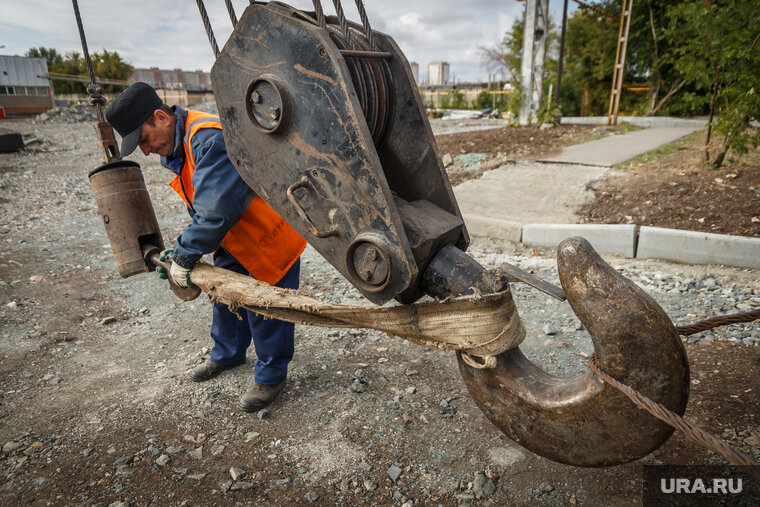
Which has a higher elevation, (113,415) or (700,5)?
(700,5)

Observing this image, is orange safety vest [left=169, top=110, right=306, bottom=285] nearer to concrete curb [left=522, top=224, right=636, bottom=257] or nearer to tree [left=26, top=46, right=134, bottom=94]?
concrete curb [left=522, top=224, right=636, bottom=257]

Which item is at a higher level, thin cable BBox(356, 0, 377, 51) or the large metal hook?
thin cable BBox(356, 0, 377, 51)

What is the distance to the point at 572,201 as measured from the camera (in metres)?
5.49

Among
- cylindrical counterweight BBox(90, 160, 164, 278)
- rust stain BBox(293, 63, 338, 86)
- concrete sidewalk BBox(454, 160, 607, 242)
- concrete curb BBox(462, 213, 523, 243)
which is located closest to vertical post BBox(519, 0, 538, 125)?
concrete sidewalk BBox(454, 160, 607, 242)

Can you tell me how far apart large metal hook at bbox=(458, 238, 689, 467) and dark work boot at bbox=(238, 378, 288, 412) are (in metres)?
1.53

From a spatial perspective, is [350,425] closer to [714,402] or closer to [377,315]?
[377,315]

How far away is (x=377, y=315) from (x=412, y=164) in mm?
561

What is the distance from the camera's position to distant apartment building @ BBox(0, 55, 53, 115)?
1075 inches

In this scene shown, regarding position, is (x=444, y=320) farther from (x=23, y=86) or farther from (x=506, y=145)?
(x=23, y=86)

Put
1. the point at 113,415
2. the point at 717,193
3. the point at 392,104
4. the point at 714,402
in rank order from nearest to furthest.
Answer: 1. the point at 392,104
2. the point at 714,402
3. the point at 113,415
4. the point at 717,193

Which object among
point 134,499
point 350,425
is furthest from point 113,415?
point 350,425

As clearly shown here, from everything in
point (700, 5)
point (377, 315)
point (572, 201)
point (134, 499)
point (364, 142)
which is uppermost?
point (700, 5)

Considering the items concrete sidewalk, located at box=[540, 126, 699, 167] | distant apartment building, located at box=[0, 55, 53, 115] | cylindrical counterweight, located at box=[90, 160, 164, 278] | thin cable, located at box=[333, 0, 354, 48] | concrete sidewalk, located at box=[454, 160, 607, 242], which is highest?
distant apartment building, located at box=[0, 55, 53, 115]

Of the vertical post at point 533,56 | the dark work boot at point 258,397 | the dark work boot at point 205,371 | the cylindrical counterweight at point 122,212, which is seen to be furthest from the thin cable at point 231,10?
the vertical post at point 533,56
